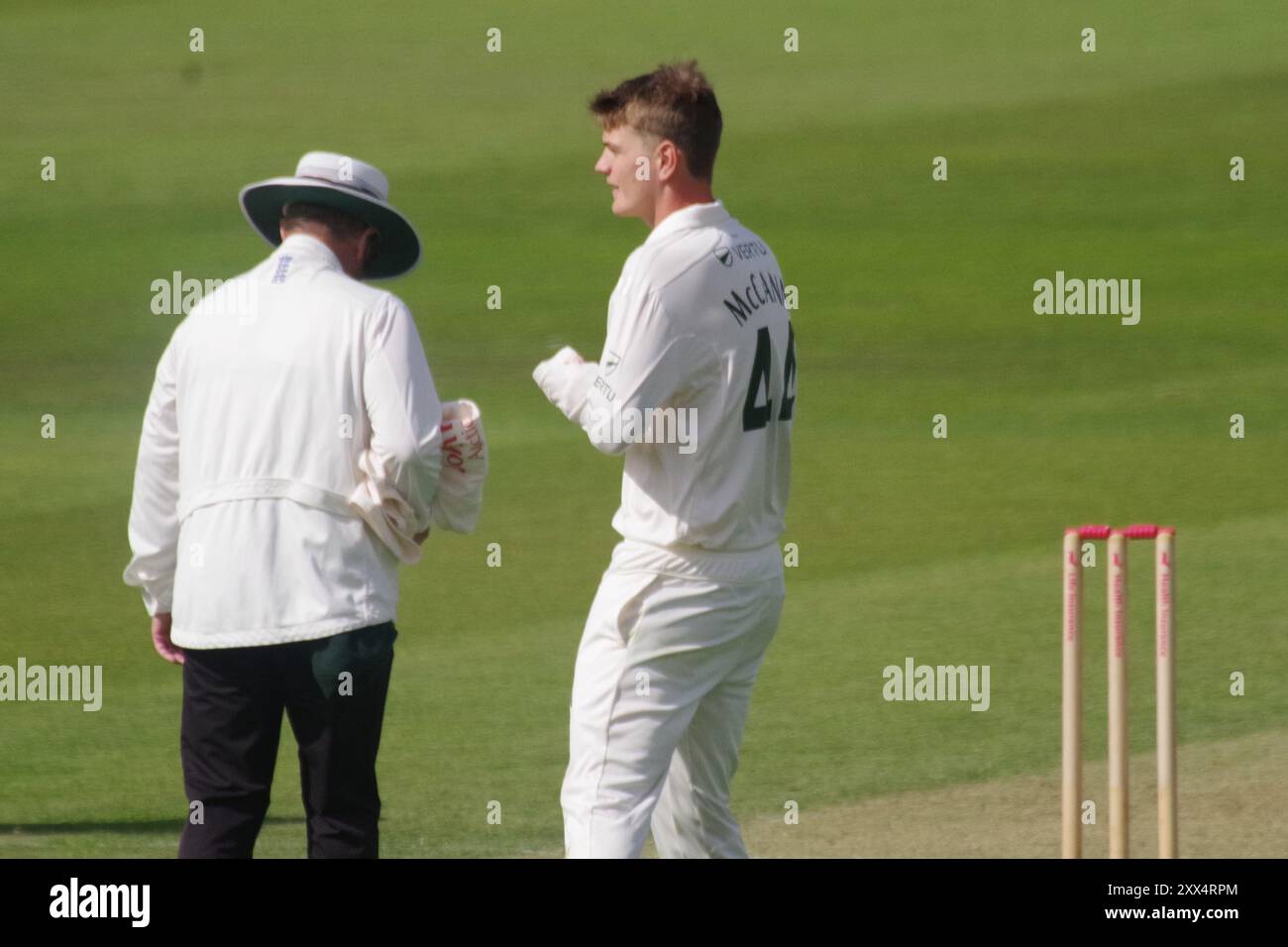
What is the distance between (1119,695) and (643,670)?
1287 mm

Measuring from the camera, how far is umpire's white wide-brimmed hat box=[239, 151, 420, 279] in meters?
5.20

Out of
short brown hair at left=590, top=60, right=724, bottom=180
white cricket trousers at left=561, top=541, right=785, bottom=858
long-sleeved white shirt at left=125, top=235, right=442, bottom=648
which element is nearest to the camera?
long-sleeved white shirt at left=125, top=235, right=442, bottom=648

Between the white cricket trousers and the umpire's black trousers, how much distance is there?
0.46 m

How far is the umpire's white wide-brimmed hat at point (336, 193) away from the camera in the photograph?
520 centimetres

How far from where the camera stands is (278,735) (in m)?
5.04

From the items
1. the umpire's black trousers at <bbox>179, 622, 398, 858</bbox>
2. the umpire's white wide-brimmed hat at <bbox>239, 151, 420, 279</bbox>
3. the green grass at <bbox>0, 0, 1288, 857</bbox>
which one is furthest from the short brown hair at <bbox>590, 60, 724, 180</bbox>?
the green grass at <bbox>0, 0, 1288, 857</bbox>

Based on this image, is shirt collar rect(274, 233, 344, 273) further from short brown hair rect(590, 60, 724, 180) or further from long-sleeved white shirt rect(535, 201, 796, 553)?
short brown hair rect(590, 60, 724, 180)

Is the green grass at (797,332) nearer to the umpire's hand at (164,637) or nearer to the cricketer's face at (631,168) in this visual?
the umpire's hand at (164,637)

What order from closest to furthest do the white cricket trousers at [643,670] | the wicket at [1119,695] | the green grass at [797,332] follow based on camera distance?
the white cricket trousers at [643,670], the wicket at [1119,695], the green grass at [797,332]

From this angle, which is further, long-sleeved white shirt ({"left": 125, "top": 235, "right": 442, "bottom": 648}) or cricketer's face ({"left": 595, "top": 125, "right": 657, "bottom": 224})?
cricketer's face ({"left": 595, "top": 125, "right": 657, "bottom": 224})

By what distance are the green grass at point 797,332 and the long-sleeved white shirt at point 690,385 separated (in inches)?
96.3

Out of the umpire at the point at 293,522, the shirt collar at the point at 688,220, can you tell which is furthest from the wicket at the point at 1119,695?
the umpire at the point at 293,522

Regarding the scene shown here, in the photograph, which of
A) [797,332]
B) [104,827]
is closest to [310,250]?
[104,827]

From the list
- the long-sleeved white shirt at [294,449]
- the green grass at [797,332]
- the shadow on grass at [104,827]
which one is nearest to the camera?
the long-sleeved white shirt at [294,449]
